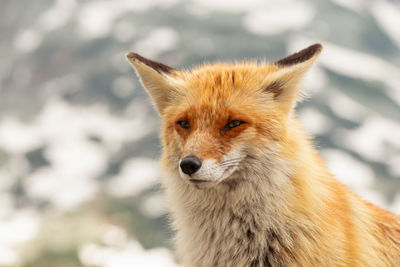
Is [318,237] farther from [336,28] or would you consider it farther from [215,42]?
[336,28]

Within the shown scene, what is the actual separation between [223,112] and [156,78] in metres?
1.32

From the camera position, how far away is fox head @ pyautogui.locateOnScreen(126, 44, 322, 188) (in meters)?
4.53

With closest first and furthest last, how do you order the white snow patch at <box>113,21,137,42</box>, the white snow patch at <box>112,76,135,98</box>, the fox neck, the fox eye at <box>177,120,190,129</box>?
the fox neck
the fox eye at <box>177,120,190,129</box>
the white snow patch at <box>112,76,135,98</box>
the white snow patch at <box>113,21,137,42</box>

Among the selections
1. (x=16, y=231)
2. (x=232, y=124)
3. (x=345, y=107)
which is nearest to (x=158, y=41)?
(x=345, y=107)

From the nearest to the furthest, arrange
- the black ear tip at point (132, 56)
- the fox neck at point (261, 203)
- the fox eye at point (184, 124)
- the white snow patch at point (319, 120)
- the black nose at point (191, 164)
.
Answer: the black nose at point (191, 164)
the fox neck at point (261, 203)
the fox eye at point (184, 124)
the black ear tip at point (132, 56)
the white snow patch at point (319, 120)

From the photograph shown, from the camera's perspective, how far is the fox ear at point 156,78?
5.51 m

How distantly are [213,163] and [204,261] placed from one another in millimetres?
1364

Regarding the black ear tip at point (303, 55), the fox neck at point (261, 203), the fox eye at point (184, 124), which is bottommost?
the fox neck at point (261, 203)

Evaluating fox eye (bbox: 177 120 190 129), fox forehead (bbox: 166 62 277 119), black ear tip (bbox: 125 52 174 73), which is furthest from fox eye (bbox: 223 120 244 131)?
black ear tip (bbox: 125 52 174 73)

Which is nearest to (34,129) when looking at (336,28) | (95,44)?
Answer: (95,44)

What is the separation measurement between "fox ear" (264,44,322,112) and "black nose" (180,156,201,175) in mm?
1443

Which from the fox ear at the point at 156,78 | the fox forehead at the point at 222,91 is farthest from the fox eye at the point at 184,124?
the fox ear at the point at 156,78

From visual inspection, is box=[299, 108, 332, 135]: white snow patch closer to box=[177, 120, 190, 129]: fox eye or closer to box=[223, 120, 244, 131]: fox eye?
box=[177, 120, 190, 129]: fox eye

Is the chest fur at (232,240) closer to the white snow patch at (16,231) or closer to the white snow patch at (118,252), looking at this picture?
the white snow patch at (118,252)
